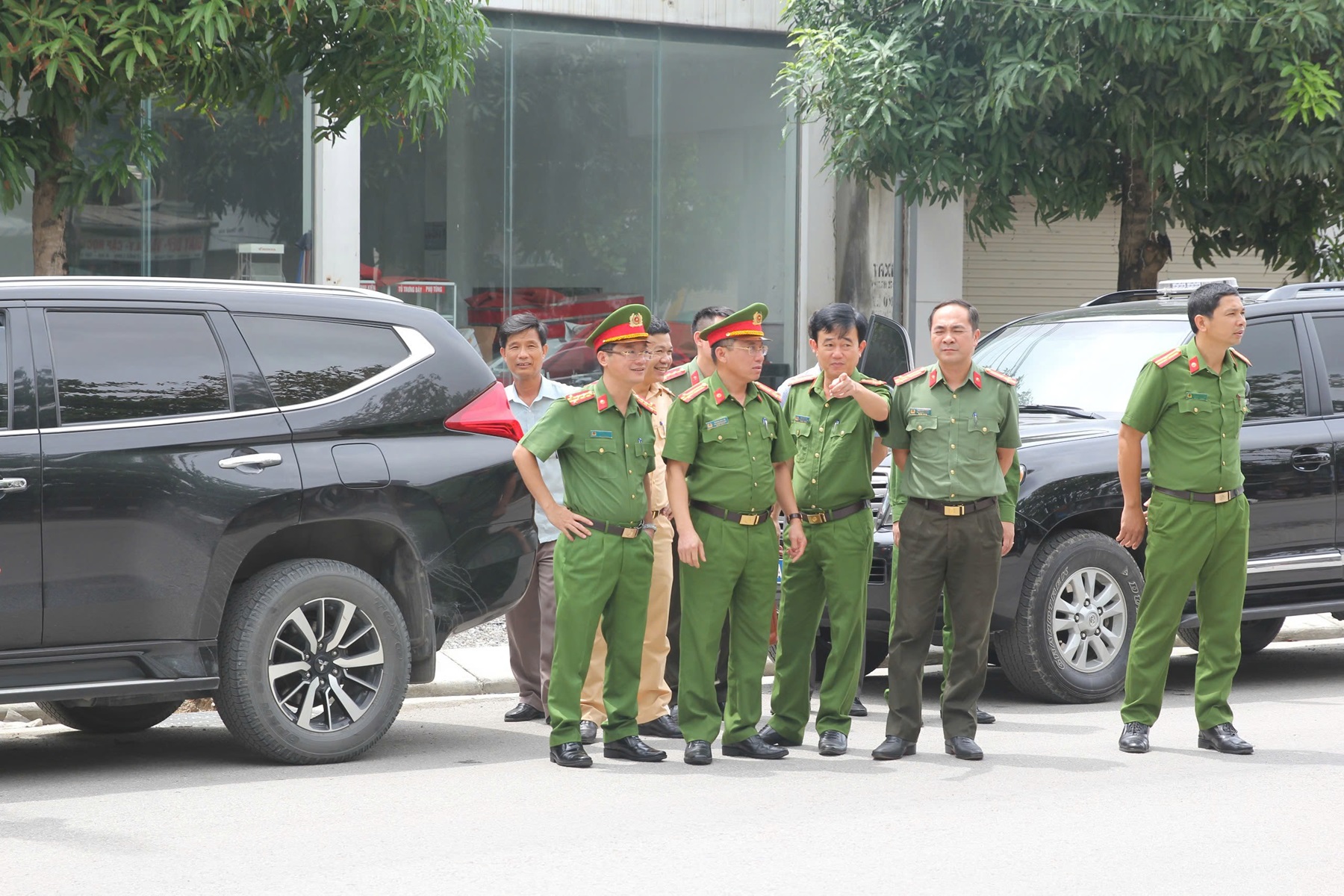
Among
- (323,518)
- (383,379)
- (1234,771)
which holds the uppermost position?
(383,379)

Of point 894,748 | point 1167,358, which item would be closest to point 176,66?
point 894,748

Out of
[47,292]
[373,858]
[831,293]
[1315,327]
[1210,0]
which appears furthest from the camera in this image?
[831,293]

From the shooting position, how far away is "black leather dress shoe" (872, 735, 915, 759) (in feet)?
22.3

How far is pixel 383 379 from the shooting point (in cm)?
671

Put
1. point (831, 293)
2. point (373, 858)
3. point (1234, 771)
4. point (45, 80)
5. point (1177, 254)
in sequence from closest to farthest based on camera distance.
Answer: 1. point (373, 858)
2. point (1234, 771)
3. point (45, 80)
4. point (831, 293)
5. point (1177, 254)

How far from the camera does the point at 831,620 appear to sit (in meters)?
6.86

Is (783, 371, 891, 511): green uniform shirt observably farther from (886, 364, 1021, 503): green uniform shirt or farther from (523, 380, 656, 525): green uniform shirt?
(523, 380, 656, 525): green uniform shirt

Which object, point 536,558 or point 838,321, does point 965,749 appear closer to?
point 838,321

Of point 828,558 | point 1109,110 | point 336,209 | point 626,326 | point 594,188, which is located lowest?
point 828,558

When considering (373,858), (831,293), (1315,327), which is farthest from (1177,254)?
(373,858)

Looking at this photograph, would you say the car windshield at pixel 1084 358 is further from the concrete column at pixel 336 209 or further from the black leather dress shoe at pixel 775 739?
the concrete column at pixel 336 209

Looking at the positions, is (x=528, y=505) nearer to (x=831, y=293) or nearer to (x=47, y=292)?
(x=47, y=292)

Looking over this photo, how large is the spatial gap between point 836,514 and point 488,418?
1496 millimetres

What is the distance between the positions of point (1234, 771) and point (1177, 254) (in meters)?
13.7
